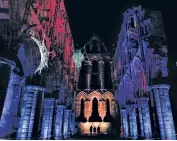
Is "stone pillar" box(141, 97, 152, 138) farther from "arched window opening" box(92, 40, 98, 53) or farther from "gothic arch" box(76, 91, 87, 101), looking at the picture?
"arched window opening" box(92, 40, 98, 53)

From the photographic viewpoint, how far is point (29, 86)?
1102 cm

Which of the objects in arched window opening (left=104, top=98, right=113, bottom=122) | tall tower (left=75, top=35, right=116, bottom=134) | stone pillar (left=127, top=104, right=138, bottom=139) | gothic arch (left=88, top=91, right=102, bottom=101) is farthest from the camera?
gothic arch (left=88, top=91, right=102, bottom=101)

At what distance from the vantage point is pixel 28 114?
10617mm

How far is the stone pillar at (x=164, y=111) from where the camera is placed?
11350mm

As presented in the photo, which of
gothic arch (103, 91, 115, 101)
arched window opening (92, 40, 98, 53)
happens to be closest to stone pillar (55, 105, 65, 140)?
gothic arch (103, 91, 115, 101)

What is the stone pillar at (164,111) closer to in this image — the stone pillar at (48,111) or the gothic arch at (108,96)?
the stone pillar at (48,111)

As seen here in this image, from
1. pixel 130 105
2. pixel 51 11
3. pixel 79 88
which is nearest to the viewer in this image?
pixel 51 11

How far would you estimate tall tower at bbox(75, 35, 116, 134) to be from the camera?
3005 centimetres

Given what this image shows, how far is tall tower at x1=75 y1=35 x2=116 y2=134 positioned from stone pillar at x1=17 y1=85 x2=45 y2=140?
66.0 feet

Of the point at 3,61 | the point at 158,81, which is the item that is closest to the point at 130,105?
the point at 158,81

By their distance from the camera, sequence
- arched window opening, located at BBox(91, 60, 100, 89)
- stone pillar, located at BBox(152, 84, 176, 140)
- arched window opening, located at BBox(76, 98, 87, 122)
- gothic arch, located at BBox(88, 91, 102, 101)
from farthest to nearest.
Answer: arched window opening, located at BBox(91, 60, 100, 89) → gothic arch, located at BBox(88, 91, 102, 101) → arched window opening, located at BBox(76, 98, 87, 122) → stone pillar, located at BBox(152, 84, 176, 140)

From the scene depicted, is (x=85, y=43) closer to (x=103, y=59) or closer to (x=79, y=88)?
(x=103, y=59)

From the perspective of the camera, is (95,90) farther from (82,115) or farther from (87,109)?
(82,115)

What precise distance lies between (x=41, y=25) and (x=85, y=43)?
23.1m
